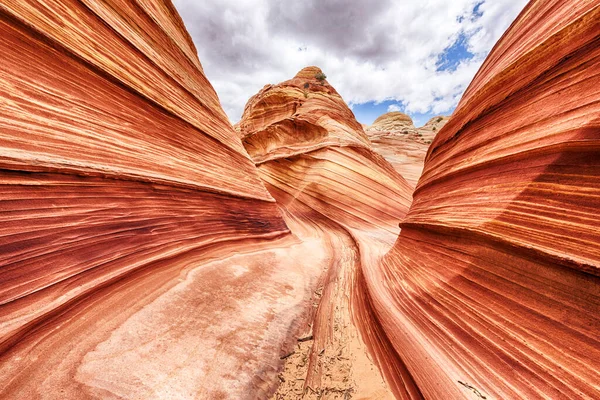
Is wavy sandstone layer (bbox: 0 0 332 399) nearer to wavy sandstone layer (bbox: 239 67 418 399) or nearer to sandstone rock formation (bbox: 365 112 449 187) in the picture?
wavy sandstone layer (bbox: 239 67 418 399)

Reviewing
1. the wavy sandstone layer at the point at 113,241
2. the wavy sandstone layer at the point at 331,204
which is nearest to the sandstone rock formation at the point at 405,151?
the wavy sandstone layer at the point at 331,204

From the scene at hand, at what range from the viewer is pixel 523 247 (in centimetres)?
139

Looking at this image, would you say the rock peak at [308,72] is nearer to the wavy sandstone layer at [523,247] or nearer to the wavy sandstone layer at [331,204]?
the wavy sandstone layer at [331,204]

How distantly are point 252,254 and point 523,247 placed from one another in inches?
112

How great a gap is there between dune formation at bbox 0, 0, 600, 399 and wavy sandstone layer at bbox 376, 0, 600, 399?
0.03 ft

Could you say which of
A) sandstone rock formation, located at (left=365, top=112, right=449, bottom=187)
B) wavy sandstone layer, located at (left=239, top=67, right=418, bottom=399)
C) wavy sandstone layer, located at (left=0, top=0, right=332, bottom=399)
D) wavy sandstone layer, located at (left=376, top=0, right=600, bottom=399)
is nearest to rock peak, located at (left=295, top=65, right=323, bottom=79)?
wavy sandstone layer, located at (left=239, top=67, right=418, bottom=399)

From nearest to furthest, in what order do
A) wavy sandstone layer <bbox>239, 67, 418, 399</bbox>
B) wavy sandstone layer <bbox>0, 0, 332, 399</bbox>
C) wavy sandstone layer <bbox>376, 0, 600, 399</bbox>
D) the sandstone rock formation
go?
wavy sandstone layer <bbox>376, 0, 600, 399</bbox>
wavy sandstone layer <bbox>0, 0, 332, 399</bbox>
wavy sandstone layer <bbox>239, 67, 418, 399</bbox>
the sandstone rock formation

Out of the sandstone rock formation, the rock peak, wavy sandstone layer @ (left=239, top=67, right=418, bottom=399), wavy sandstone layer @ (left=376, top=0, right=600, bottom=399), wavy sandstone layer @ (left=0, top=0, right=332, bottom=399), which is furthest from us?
the sandstone rock formation


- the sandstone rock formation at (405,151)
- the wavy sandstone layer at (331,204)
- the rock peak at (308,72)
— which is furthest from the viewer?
the sandstone rock formation at (405,151)

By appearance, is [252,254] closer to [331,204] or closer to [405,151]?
[331,204]

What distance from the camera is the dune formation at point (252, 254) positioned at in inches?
48.3

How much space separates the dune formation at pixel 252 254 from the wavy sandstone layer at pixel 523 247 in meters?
0.01

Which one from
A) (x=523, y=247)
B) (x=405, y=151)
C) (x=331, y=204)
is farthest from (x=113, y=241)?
(x=405, y=151)

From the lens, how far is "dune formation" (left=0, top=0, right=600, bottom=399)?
1227 millimetres
